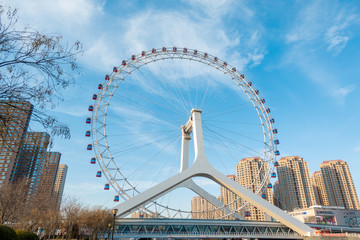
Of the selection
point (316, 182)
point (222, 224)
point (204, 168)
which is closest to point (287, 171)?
point (316, 182)

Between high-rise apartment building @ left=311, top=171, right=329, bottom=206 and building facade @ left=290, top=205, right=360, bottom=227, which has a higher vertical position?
high-rise apartment building @ left=311, top=171, right=329, bottom=206

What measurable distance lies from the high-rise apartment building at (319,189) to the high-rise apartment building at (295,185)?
38.3 feet

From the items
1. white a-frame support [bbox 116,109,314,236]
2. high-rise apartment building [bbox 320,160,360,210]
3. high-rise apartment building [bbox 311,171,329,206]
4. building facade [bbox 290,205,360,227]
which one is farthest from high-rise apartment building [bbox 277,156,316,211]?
white a-frame support [bbox 116,109,314,236]

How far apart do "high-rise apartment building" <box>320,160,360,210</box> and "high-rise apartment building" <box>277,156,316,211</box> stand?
11966 mm

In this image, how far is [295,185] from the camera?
97.7 m

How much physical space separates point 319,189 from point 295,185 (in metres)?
15.8

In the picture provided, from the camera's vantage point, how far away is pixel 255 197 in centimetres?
3484

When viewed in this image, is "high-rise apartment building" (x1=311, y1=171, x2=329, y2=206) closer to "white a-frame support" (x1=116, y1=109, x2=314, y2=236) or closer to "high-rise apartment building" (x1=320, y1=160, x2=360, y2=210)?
"high-rise apartment building" (x1=320, y1=160, x2=360, y2=210)

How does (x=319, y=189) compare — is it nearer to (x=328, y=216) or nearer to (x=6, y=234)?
(x=328, y=216)

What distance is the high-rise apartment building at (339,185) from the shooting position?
3875 inches

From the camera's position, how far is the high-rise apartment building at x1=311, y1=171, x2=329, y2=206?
103 meters

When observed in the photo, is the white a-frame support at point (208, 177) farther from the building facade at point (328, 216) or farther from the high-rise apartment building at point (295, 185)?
the high-rise apartment building at point (295, 185)

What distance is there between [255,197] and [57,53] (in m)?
33.8

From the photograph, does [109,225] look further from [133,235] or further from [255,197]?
[255,197]
